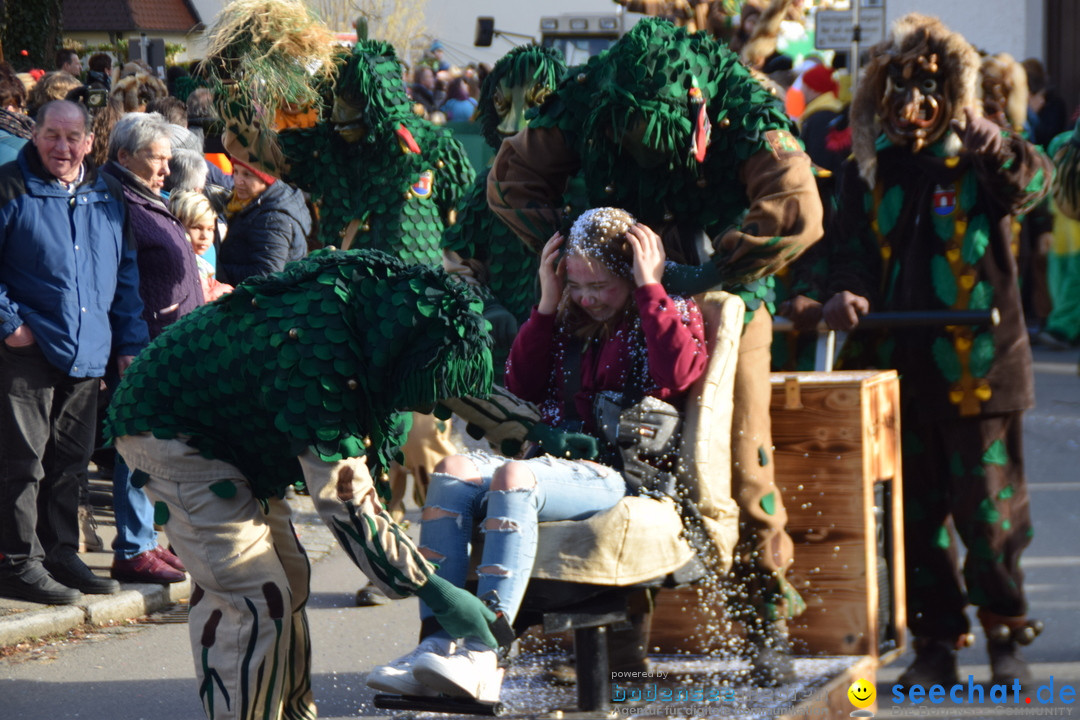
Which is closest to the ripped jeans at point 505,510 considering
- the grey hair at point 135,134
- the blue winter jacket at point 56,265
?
the blue winter jacket at point 56,265

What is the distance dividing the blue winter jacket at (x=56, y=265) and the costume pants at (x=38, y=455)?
0.10 m

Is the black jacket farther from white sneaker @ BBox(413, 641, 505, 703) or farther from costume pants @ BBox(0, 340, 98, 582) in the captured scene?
white sneaker @ BBox(413, 641, 505, 703)

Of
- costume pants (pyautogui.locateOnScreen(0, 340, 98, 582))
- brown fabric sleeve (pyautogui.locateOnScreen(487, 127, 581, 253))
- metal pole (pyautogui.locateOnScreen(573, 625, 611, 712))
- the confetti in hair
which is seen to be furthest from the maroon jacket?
costume pants (pyautogui.locateOnScreen(0, 340, 98, 582))

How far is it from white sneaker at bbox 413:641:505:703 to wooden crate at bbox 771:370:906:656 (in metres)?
1.34

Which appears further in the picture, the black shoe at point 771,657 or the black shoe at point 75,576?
the black shoe at point 75,576

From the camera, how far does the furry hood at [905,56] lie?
Result: 173 inches

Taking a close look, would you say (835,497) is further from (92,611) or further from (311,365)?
(92,611)

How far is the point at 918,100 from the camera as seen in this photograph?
4.41 m

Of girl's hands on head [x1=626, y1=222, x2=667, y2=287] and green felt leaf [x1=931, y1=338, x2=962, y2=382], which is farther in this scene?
green felt leaf [x1=931, y1=338, x2=962, y2=382]

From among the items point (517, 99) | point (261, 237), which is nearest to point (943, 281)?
point (517, 99)

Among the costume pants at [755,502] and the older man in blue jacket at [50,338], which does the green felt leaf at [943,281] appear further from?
the older man in blue jacket at [50,338]

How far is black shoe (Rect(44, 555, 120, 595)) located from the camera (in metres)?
5.49

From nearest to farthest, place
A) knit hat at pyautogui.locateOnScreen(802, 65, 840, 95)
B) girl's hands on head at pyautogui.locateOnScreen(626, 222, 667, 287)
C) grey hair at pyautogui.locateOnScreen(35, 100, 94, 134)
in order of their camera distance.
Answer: girl's hands on head at pyautogui.locateOnScreen(626, 222, 667, 287) → grey hair at pyautogui.locateOnScreen(35, 100, 94, 134) → knit hat at pyautogui.locateOnScreen(802, 65, 840, 95)

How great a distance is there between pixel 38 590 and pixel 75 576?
192mm
